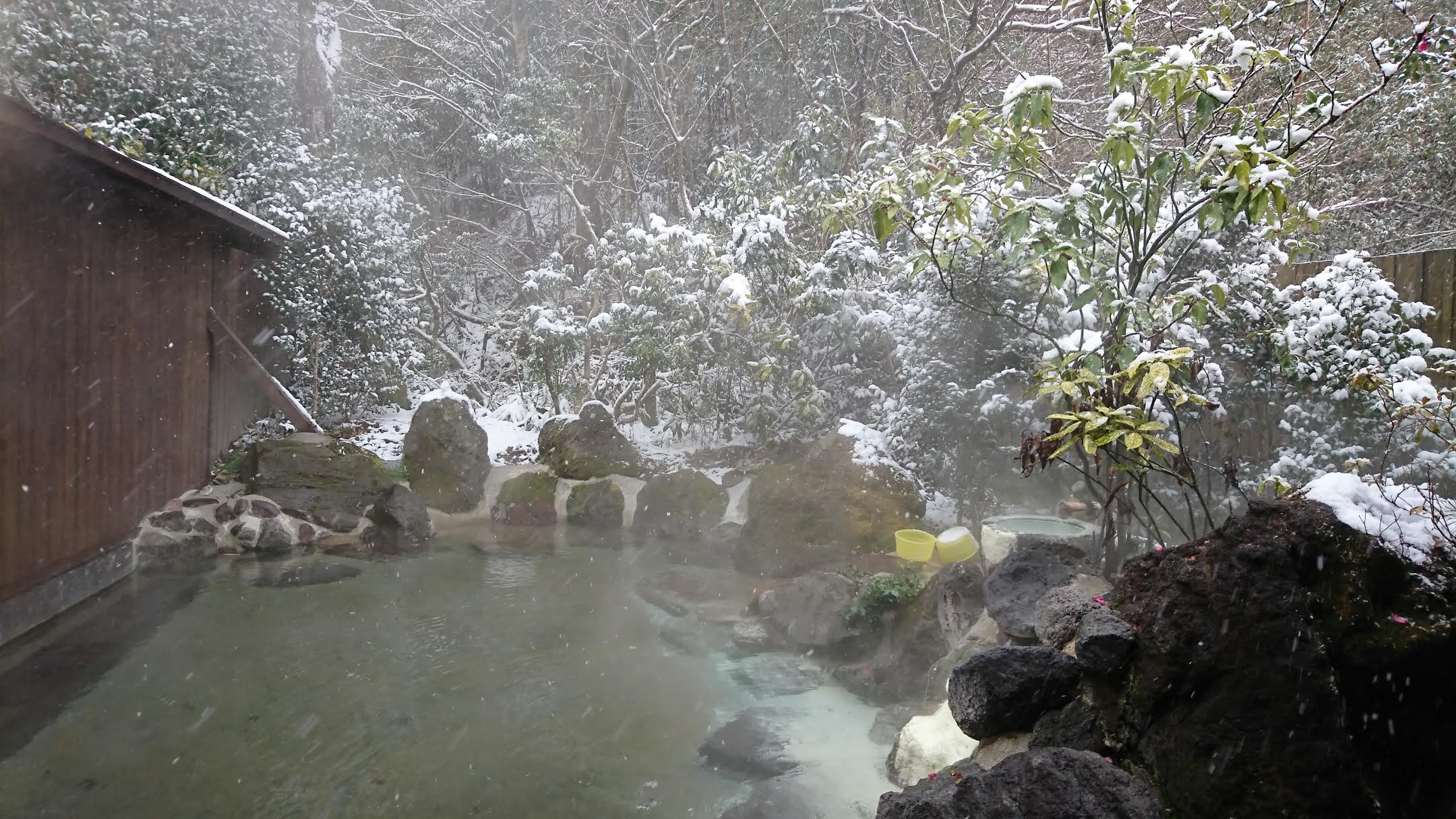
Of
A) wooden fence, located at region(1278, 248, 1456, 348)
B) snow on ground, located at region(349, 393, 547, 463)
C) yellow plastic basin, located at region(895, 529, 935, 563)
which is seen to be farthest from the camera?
snow on ground, located at region(349, 393, 547, 463)

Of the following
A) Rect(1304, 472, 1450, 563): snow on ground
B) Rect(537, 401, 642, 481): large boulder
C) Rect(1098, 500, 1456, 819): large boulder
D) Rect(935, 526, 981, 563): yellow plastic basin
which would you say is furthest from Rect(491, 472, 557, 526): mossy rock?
Rect(1304, 472, 1450, 563): snow on ground

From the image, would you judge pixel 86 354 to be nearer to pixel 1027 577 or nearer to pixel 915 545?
pixel 915 545

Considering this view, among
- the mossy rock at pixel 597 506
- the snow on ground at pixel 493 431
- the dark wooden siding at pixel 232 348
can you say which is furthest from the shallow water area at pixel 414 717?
the snow on ground at pixel 493 431

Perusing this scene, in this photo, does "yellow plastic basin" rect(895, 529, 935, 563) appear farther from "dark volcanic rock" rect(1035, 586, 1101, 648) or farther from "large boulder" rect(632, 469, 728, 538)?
"dark volcanic rock" rect(1035, 586, 1101, 648)

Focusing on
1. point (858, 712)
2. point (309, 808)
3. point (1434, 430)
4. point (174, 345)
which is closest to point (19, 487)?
point (174, 345)

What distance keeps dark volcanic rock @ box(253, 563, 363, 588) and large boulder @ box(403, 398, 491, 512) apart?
1588 mm

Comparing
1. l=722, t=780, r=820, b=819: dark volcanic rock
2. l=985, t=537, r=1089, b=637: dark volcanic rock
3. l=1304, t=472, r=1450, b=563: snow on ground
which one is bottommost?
l=722, t=780, r=820, b=819: dark volcanic rock

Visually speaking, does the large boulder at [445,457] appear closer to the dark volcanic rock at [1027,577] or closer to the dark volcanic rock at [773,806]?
the dark volcanic rock at [773,806]

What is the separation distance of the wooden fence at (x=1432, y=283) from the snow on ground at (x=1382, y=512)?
3.22 m

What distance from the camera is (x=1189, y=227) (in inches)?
205

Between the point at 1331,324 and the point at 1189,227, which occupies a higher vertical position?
the point at 1189,227

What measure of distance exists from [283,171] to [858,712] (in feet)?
31.8

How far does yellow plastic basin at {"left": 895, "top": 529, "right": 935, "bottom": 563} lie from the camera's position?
6.32 metres

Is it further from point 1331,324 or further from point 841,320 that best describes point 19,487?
point 1331,324
